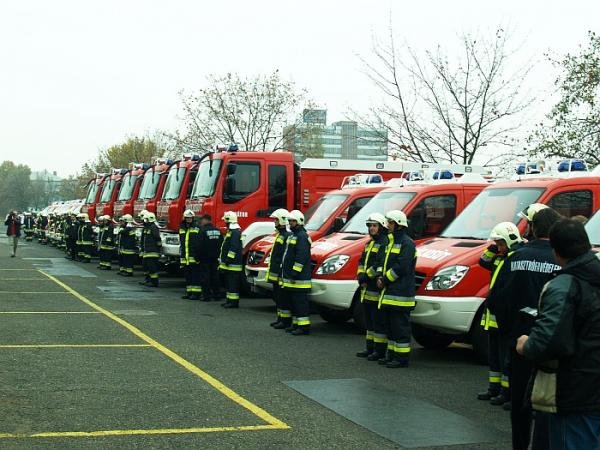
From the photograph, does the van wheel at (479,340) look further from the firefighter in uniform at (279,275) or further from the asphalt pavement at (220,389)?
the firefighter in uniform at (279,275)

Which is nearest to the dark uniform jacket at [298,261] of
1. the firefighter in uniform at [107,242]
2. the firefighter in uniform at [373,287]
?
the firefighter in uniform at [373,287]

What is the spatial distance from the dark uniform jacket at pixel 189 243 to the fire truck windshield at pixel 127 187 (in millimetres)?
9897

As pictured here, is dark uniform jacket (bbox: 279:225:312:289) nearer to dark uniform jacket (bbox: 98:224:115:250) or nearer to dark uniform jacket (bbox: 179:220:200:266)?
dark uniform jacket (bbox: 179:220:200:266)

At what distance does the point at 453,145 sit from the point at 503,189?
1726 cm

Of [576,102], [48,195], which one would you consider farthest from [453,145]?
[48,195]

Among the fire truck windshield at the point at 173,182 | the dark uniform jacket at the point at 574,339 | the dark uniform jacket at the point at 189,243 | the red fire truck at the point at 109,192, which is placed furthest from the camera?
the red fire truck at the point at 109,192

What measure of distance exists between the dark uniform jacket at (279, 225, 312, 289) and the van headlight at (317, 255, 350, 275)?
13.4 inches

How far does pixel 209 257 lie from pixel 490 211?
25.1ft

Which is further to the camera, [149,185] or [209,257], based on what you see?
[149,185]

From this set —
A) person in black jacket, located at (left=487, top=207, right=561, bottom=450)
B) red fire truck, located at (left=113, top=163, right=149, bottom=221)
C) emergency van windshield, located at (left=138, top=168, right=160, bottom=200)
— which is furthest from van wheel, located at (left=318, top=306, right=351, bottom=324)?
red fire truck, located at (left=113, top=163, right=149, bottom=221)

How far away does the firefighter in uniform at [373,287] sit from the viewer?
10164 millimetres

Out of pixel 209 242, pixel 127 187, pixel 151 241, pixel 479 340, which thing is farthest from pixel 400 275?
pixel 127 187

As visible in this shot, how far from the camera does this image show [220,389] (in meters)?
8.20

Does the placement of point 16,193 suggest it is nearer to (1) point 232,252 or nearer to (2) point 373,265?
(1) point 232,252
